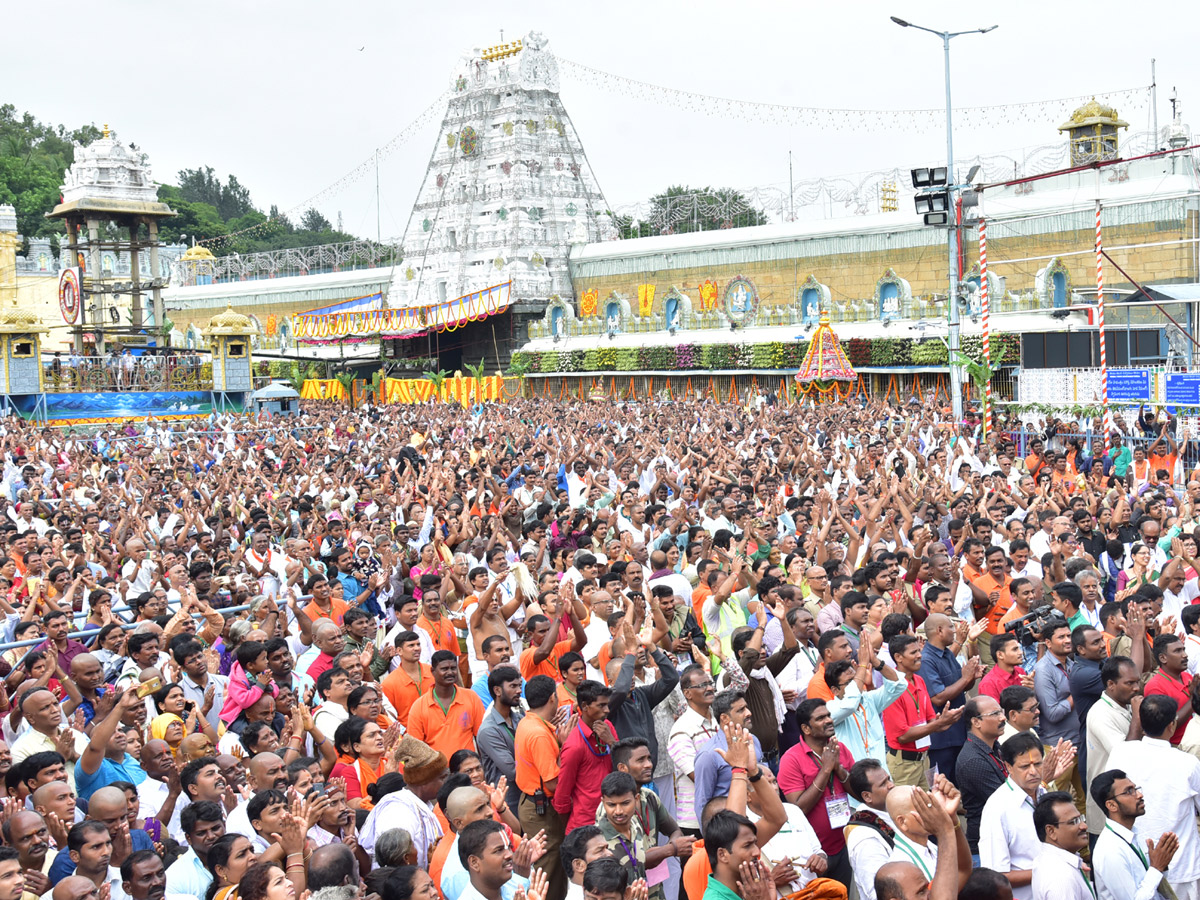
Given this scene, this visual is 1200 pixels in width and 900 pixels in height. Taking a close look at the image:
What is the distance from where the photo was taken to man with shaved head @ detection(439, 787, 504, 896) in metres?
4.58

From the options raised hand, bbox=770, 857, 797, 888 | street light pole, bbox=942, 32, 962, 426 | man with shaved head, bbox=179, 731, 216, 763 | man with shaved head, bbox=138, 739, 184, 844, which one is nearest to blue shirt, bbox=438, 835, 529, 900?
raised hand, bbox=770, 857, 797, 888

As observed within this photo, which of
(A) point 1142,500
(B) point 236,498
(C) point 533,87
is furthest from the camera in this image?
(C) point 533,87

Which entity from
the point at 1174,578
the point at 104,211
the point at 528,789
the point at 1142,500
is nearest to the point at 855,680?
the point at 528,789

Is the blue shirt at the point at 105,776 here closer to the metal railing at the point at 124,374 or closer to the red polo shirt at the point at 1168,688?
the red polo shirt at the point at 1168,688

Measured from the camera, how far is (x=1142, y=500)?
11.0m

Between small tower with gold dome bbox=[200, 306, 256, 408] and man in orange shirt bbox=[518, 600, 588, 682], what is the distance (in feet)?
115

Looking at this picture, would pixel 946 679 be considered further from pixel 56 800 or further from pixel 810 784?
pixel 56 800

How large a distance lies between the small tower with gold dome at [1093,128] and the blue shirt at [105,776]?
113ft

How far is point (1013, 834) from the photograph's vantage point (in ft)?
15.7

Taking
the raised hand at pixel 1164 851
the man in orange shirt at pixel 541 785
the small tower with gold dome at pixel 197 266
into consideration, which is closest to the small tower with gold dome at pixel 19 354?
the small tower with gold dome at pixel 197 266

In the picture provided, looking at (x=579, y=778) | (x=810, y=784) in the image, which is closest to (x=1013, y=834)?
(x=810, y=784)

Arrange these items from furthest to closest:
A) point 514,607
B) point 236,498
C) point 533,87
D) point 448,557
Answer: point 533,87
point 236,498
point 448,557
point 514,607

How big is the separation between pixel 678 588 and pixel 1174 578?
A: 325 centimetres

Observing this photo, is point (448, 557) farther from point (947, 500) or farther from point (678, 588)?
point (947, 500)
